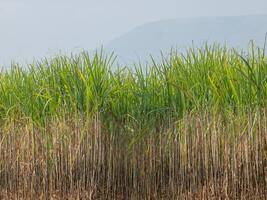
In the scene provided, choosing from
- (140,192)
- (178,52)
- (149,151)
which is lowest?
(140,192)

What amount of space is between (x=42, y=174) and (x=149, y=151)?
978mm

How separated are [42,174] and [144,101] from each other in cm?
111

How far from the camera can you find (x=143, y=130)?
4.79 meters

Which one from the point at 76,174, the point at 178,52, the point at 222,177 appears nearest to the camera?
the point at 222,177

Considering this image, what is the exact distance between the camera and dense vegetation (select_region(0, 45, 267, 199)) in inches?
171

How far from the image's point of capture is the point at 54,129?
189 inches

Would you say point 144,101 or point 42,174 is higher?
point 144,101

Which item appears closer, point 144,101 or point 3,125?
point 144,101

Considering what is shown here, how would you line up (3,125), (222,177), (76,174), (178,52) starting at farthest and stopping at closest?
1. (3,125)
2. (178,52)
3. (76,174)
4. (222,177)

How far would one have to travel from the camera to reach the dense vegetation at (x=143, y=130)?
434 centimetres

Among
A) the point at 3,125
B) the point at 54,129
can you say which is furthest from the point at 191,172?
the point at 3,125

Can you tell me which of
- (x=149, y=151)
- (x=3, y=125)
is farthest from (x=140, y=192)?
(x=3, y=125)

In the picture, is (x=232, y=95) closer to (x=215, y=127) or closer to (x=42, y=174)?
(x=215, y=127)

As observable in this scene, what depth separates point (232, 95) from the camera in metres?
4.41
